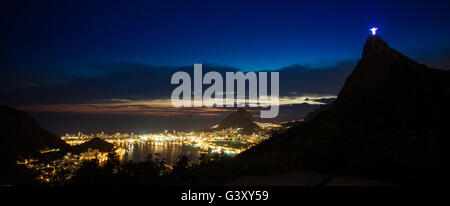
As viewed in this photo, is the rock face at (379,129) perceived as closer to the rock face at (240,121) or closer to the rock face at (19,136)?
the rock face at (19,136)

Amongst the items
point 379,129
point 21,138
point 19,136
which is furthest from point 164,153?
point 379,129

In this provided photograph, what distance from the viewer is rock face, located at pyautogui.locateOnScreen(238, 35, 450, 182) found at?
6195 mm

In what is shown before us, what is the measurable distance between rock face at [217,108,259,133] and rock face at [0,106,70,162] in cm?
4377

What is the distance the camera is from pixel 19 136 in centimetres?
3397

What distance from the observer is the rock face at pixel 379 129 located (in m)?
6.20

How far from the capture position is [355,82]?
19.6 metres

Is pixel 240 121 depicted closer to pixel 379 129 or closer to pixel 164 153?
pixel 164 153

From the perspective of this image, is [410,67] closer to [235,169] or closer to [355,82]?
[355,82]

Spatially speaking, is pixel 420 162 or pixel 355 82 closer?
pixel 420 162

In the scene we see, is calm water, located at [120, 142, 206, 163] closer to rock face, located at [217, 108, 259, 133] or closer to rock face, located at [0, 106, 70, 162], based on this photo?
rock face, located at [0, 106, 70, 162]

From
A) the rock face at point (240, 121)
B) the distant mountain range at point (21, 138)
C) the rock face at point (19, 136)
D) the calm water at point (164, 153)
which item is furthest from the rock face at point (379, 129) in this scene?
the rock face at point (240, 121)

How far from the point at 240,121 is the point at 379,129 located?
59.3 metres
